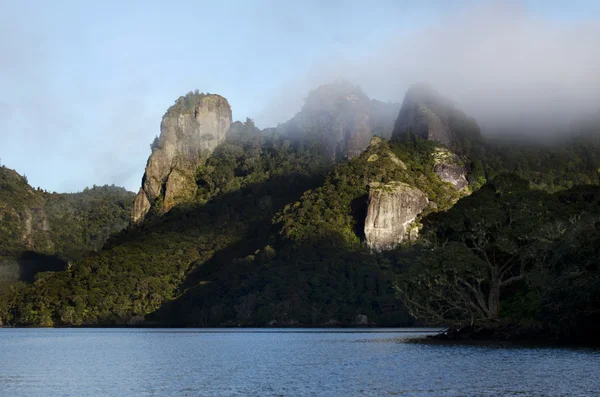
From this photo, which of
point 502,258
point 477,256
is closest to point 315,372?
point 477,256

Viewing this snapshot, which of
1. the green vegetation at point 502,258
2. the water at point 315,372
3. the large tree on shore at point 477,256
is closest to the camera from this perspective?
the water at point 315,372

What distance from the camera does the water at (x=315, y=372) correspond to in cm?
5084

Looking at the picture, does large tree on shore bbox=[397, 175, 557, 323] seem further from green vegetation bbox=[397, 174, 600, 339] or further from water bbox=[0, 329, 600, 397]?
water bbox=[0, 329, 600, 397]

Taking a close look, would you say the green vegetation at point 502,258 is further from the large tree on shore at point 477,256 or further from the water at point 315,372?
the water at point 315,372

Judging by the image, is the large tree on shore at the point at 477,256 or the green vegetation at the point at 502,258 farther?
the large tree on shore at the point at 477,256

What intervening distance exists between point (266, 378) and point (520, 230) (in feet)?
134

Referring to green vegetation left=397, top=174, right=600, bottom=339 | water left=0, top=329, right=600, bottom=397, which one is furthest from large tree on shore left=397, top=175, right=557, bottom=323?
water left=0, top=329, right=600, bottom=397

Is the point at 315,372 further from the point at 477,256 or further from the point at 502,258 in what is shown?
the point at 502,258

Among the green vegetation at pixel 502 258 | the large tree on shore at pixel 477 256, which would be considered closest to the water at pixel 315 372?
the green vegetation at pixel 502 258

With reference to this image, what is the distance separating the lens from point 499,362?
6444cm

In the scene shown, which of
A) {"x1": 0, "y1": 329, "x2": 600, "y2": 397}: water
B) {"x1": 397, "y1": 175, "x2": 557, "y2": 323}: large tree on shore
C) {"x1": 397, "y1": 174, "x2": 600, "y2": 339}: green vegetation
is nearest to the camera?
{"x1": 0, "y1": 329, "x2": 600, "y2": 397}: water

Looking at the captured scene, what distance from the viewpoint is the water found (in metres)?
50.8

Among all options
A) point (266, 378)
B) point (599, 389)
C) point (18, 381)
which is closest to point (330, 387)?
point (266, 378)

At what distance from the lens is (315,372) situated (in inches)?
2477
